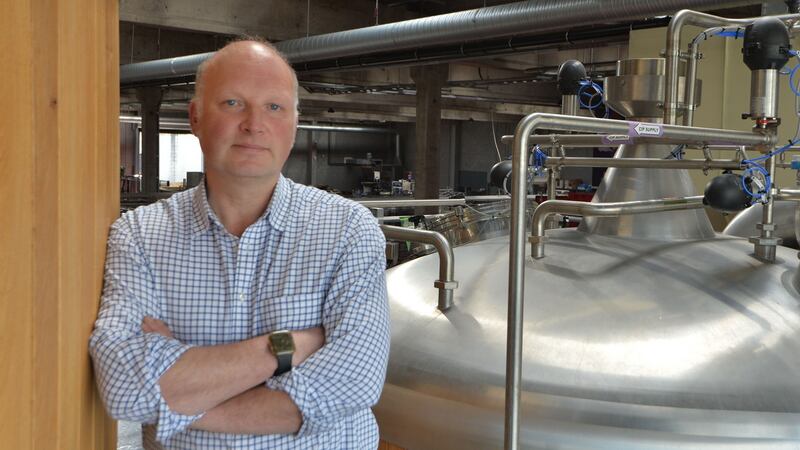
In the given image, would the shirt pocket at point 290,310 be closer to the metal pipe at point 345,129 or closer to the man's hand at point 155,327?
the man's hand at point 155,327

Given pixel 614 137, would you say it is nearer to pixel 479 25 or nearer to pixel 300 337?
pixel 300 337

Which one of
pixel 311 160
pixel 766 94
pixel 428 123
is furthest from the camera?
pixel 311 160

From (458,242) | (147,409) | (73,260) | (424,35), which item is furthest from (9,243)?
(424,35)

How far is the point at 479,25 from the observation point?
18.2 ft

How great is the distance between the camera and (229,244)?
4.94 feet

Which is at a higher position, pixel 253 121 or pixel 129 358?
pixel 253 121

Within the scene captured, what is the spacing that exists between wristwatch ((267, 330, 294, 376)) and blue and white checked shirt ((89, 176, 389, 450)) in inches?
0.9

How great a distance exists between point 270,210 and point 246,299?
6.7 inches

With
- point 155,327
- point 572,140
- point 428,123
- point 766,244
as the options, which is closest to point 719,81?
point 766,244

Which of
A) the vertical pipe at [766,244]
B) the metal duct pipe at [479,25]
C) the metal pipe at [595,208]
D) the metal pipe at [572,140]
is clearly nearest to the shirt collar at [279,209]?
the metal pipe at [572,140]

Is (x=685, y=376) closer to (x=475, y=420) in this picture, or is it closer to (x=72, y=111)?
(x=475, y=420)

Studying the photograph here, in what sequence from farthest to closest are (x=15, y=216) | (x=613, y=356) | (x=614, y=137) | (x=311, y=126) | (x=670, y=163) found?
(x=311, y=126)
(x=670, y=163)
(x=613, y=356)
(x=614, y=137)
(x=15, y=216)

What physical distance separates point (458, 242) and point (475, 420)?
272 cm

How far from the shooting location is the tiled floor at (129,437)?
3.41 metres
